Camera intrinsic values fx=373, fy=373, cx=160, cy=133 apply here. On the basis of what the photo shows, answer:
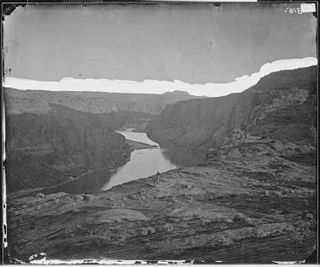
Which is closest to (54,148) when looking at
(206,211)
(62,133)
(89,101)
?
(62,133)

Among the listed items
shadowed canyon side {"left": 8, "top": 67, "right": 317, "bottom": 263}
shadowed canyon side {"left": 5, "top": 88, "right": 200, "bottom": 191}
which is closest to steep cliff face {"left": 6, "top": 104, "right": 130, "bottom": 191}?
shadowed canyon side {"left": 5, "top": 88, "right": 200, "bottom": 191}

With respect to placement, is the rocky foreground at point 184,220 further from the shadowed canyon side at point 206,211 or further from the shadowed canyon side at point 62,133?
the shadowed canyon side at point 62,133

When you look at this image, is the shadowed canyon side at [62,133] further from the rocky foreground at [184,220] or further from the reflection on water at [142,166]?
the rocky foreground at [184,220]

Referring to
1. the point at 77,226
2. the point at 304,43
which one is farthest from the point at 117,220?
the point at 304,43

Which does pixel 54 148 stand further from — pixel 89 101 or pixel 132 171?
pixel 132 171

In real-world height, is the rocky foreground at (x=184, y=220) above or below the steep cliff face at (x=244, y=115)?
below

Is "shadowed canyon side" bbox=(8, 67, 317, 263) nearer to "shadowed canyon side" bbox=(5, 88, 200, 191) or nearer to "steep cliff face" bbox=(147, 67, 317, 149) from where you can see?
"steep cliff face" bbox=(147, 67, 317, 149)

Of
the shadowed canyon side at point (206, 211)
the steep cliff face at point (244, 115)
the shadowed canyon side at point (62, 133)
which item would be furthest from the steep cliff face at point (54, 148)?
the steep cliff face at point (244, 115)

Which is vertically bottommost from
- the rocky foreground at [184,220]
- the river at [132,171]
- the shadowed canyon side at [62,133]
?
the rocky foreground at [184,220]
